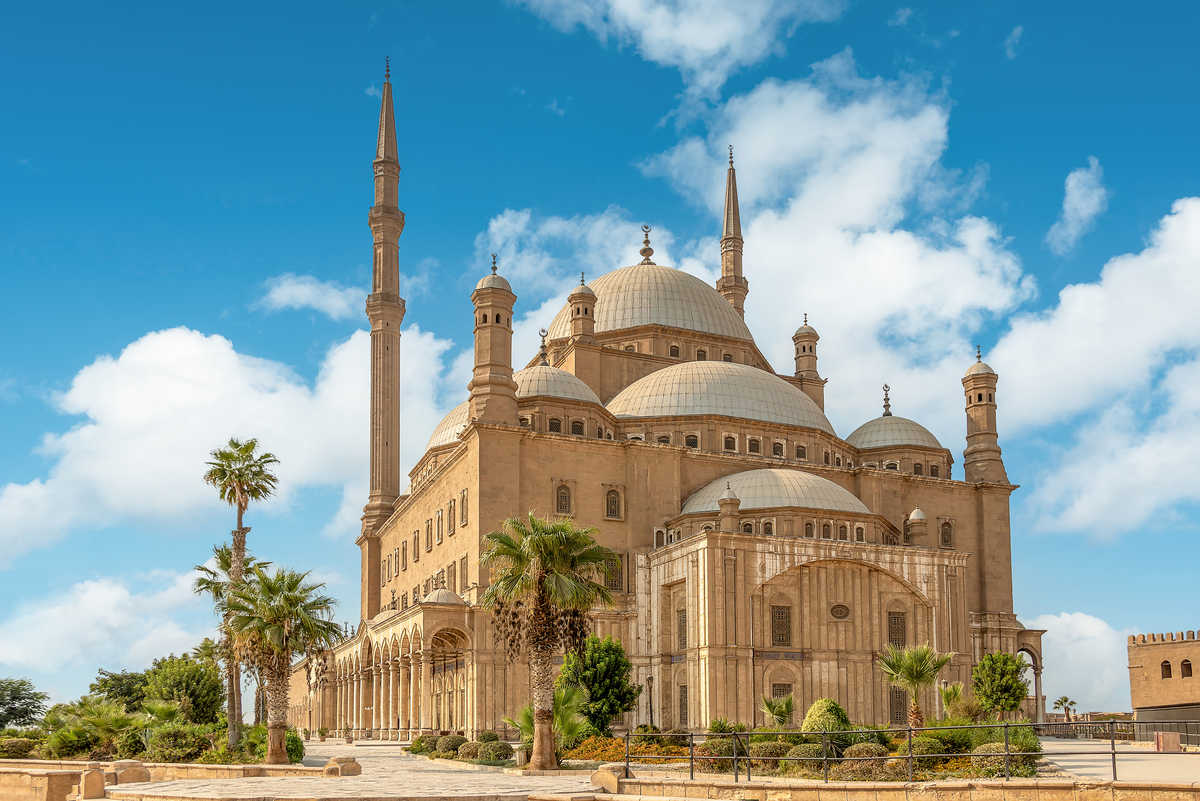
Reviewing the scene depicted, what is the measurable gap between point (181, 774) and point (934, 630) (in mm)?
28277

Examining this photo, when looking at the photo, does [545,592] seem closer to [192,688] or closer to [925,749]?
[925,749]

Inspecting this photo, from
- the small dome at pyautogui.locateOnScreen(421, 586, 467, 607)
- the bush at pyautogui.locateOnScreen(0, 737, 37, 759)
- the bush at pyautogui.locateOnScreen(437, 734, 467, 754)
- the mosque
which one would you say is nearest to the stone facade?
the mosque

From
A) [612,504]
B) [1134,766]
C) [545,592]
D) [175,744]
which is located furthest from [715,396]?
[1134,766]

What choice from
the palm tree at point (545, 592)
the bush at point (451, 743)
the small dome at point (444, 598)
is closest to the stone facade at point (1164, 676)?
the small dome at point (444, 598)

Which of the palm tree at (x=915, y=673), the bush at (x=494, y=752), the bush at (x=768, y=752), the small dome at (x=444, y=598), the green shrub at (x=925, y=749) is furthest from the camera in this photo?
the small dome at (x=444, y=598)

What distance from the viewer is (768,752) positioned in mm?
27188

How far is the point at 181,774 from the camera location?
27984 mm

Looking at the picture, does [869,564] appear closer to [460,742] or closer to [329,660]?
[460,742]

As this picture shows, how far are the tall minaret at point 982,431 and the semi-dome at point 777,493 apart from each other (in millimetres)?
11944

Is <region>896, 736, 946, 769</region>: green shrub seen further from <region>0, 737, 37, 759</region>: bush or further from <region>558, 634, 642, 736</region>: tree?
<region>0, 737, 37, 759</region>: bush

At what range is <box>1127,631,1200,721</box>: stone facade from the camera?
63.7 metres

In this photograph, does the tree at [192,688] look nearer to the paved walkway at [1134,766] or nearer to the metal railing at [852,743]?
the metal railing at [852,743]

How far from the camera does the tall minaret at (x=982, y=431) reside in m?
56.7

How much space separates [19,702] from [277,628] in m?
30.4
